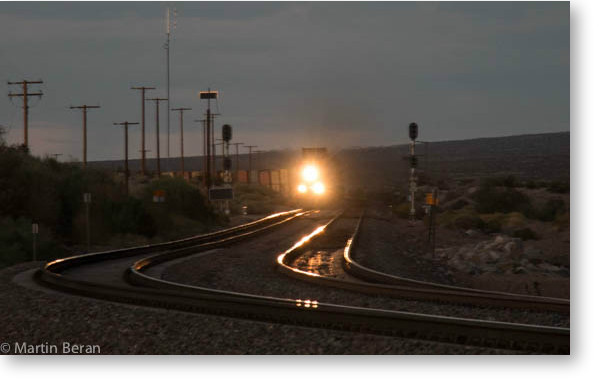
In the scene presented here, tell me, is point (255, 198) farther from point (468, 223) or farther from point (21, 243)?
point (21, 243)

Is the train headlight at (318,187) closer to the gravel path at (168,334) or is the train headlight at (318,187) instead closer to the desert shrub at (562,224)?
the desert shrub at (562,224)

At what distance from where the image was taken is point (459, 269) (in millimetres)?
32812

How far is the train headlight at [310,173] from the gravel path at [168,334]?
8142 cm

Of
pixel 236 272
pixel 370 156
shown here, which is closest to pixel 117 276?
pixel 236 272

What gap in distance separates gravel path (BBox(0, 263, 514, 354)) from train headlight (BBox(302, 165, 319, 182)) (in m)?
81.4

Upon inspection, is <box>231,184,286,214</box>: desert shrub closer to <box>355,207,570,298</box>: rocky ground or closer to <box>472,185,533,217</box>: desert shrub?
<box>472,185,533,217</box>: desert shrub

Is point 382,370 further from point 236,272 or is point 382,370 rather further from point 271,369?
point 236,272

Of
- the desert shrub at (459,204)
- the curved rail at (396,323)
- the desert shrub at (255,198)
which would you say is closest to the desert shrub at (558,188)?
the desert shrub at (459,204)

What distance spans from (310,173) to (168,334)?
8798cm

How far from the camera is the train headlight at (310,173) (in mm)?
98225

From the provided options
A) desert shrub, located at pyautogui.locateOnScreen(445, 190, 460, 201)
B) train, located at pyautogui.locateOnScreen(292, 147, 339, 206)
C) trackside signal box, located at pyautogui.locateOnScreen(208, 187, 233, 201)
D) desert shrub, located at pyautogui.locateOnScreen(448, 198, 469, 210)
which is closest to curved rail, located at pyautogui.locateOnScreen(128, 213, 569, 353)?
trackside signal box, located at pyautogui.locateOnScreen(208, 187, 233, 201)

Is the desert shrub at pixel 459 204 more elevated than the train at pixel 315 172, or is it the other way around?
the train at pixel 315 172

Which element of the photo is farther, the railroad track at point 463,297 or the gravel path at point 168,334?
the gravel path at point 168,334

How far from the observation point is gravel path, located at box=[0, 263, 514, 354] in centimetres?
1203
